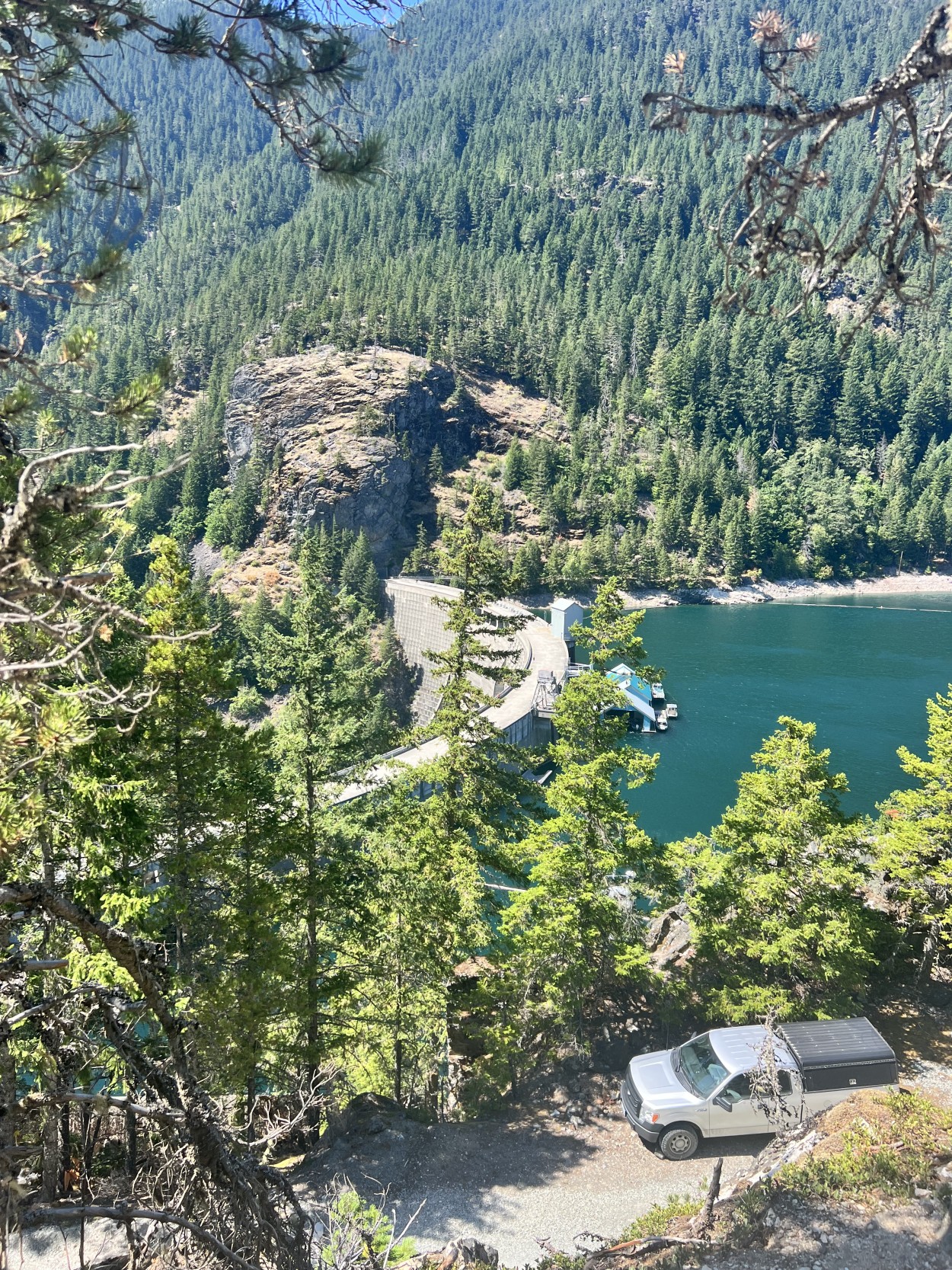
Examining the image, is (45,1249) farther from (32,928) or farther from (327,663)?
(327,663)

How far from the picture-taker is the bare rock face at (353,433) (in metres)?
92.1

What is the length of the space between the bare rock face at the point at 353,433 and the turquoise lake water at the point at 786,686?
112 feet

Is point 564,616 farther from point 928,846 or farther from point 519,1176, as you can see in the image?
point 519,1176

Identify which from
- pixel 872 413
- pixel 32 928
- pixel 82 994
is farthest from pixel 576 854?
pixel 872 413

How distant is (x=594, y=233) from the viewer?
176125 millimetres

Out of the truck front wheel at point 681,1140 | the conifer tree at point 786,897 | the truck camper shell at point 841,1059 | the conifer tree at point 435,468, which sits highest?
the conifer tree at point 435,468

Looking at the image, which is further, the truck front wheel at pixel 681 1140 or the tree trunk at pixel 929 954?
the tree trunk at pixel 929 954

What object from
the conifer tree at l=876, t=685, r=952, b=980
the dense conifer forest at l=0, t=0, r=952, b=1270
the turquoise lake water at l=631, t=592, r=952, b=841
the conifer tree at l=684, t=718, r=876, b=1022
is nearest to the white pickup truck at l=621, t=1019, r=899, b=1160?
the conifer tree at l=684, t=718, r=876, b=1022

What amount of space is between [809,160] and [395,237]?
183 m

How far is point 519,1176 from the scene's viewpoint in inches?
491

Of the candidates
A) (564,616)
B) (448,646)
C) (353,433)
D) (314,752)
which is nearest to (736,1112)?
(314,752)

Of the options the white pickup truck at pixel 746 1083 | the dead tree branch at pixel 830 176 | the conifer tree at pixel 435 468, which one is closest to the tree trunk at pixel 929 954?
the white pickup truck at pixel 746 1083

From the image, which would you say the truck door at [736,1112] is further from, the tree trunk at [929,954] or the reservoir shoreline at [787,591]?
the reservoir shoreline at [787,591]

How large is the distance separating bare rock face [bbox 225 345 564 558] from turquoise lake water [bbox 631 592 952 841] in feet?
112
